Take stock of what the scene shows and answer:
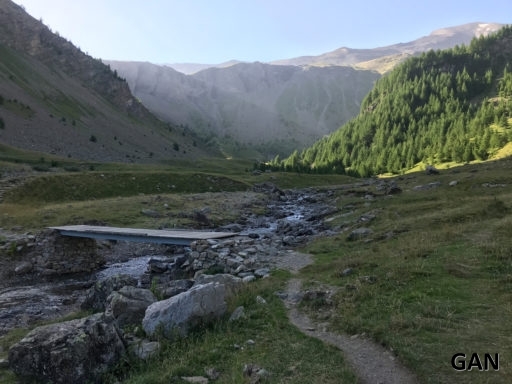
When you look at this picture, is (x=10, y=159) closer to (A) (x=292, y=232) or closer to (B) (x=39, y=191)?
(B) (x=39, y=191)

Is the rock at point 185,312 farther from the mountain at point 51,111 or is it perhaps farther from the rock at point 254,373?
the mountain at point 51,111

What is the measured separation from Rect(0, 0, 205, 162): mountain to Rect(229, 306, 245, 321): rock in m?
95.3

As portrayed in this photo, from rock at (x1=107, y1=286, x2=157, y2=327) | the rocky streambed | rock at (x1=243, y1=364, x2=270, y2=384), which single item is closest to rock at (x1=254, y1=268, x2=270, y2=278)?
the rocky streambed

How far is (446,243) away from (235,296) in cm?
1265

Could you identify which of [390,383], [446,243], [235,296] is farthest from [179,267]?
[390,383]

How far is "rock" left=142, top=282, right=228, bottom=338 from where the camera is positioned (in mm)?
13712

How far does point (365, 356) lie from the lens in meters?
11.0

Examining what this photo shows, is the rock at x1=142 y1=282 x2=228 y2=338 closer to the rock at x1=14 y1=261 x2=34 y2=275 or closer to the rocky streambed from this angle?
the rocky streambed

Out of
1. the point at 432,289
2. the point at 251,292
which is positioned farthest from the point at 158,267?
the point at 432,289

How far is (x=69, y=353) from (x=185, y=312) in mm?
3947

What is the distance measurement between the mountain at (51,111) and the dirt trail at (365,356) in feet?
322

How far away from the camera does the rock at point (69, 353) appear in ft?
37.3

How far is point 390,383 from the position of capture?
373 inches

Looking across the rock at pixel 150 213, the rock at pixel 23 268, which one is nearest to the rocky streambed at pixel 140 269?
the rock at pixel 23 268
